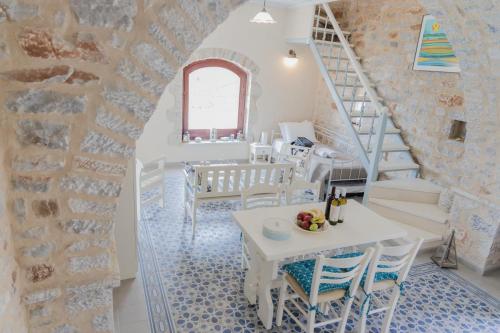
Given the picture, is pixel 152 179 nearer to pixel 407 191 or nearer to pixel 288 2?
pixel 407 191

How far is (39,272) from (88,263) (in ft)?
0.58

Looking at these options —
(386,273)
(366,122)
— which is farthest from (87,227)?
(366,122)

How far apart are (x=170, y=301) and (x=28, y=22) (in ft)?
8.08

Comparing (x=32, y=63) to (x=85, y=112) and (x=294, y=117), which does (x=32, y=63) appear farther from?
(x=294, y=117)

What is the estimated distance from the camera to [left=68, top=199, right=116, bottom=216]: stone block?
1315 mm

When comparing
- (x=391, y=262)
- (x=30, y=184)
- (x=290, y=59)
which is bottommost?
(x=391, y=262)

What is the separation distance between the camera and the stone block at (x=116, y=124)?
121cm

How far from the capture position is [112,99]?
3.96 ft

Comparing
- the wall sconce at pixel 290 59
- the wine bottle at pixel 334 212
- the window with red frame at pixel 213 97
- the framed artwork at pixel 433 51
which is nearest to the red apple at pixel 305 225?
the wine bottle at pixel 334 212

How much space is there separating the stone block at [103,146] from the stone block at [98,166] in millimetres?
38

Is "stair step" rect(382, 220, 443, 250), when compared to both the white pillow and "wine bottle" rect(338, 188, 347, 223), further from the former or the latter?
the white pillow

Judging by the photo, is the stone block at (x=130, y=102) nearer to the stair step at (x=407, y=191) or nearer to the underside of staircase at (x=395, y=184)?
the underside of staircase at (x=395, y=184)

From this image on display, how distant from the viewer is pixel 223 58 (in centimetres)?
614

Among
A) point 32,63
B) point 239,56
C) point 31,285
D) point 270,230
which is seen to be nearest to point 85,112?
point 32,63
